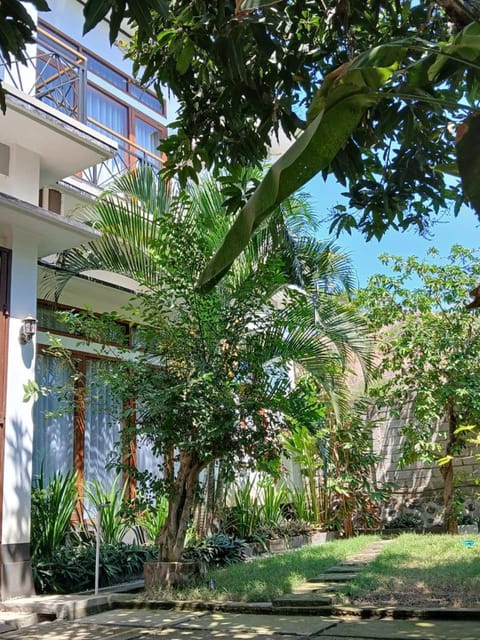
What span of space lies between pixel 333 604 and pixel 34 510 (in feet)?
11.4

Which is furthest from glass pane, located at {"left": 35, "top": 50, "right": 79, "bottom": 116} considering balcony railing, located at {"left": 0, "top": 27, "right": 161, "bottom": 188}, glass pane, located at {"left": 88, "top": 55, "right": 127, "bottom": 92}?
glass pane, located at {"left": 88, "top": 55, "right": 127, "bottom": 92}

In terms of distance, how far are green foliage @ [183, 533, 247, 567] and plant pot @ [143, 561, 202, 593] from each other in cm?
116

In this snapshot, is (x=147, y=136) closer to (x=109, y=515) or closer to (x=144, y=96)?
(x=144, y=96)

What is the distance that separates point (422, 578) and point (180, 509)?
2.48 m

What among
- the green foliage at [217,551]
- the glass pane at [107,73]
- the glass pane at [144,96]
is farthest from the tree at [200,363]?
the glass pane at [144,96]

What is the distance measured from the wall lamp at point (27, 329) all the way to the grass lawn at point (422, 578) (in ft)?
13.4

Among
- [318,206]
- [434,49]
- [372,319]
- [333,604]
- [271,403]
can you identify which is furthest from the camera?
[372,319]

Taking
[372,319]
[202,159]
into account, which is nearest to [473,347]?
[372,319]

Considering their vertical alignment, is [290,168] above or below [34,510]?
above

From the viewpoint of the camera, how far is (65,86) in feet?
30.0

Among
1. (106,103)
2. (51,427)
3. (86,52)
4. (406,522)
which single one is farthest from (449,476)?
(86,52)

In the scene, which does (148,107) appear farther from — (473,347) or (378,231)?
(378,231)

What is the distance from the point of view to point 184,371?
6973 mm

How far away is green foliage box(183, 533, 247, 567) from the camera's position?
827 centimetres
